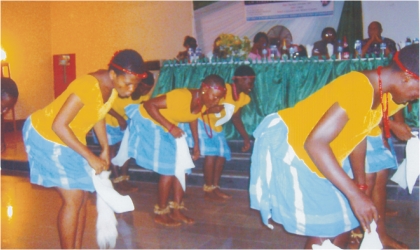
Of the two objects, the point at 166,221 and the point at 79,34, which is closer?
the point at 166,221

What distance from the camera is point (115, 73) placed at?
2.45 metres

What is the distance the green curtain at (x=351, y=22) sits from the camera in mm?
7707

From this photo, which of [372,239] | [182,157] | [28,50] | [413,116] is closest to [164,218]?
[182,157]

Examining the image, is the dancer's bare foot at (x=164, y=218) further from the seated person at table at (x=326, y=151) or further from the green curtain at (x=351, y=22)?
the green curtain at (x=351, y=22)

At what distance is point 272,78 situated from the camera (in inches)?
219

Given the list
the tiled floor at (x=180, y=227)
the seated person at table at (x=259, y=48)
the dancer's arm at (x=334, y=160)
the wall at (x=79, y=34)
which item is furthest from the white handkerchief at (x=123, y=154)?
the wall at (x=79, y=34)

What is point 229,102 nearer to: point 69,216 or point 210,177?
point 210,177

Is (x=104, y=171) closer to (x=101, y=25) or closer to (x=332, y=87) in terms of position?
(x=332, y=87)

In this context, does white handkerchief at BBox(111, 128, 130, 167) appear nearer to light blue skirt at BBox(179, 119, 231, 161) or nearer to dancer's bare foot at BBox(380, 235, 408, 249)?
light blue skirt at BBox(179, 119, 231, 161)

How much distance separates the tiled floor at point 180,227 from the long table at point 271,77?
1264mm

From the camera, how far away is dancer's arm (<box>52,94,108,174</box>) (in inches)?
92.2

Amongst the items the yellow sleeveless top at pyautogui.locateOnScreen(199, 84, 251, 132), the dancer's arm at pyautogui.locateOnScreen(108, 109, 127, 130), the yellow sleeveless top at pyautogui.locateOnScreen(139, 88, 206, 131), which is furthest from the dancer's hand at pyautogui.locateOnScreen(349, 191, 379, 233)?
the dancer's arm at pyautogui.locateOnScreen(108, 109, 127, 130)

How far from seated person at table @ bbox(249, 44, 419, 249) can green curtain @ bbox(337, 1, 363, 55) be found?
621 centimetres

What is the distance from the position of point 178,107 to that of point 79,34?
804 cm
